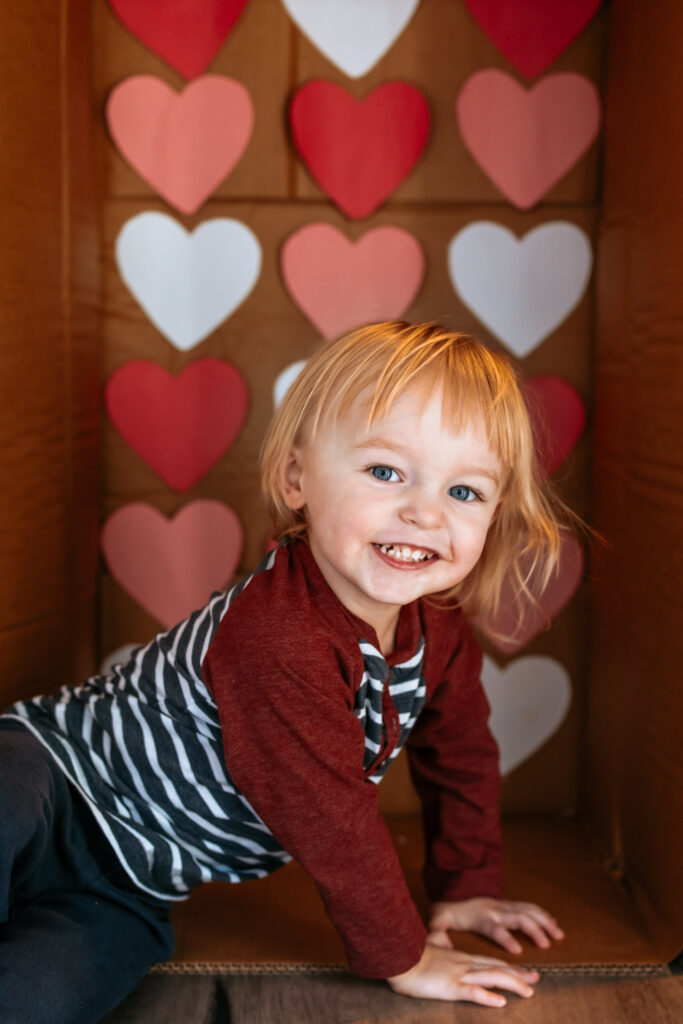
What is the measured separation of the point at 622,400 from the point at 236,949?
2.11 ft

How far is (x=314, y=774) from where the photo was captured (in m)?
0.81

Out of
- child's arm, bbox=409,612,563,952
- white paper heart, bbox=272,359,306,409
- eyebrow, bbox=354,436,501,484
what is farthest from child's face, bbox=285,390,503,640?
white paper heart, bbox=272,359,306,409

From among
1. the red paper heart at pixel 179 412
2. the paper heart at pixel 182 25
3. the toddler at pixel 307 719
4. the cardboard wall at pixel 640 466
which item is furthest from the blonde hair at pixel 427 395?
the paper heart at pixel 182 25

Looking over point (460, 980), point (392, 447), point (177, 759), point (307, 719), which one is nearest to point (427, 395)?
point (392, 447)

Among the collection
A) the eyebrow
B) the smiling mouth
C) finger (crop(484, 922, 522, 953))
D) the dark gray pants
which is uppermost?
the eyebrow

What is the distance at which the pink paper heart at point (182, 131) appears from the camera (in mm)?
1118

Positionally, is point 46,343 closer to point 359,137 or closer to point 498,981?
point 359,137

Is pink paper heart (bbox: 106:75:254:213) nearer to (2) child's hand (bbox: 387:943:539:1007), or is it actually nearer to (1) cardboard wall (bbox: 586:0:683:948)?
(1) cardboard wall (bbox: 586:0:683:948)

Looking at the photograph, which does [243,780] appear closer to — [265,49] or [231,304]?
[231,304]

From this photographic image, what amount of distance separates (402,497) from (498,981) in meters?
0.40

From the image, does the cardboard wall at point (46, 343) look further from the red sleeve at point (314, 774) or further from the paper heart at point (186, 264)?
the red sleeve at point (314, 774)

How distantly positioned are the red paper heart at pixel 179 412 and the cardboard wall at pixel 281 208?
0.04ft

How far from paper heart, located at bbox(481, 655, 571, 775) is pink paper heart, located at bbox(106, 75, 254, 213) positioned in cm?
62

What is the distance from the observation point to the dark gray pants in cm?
76
